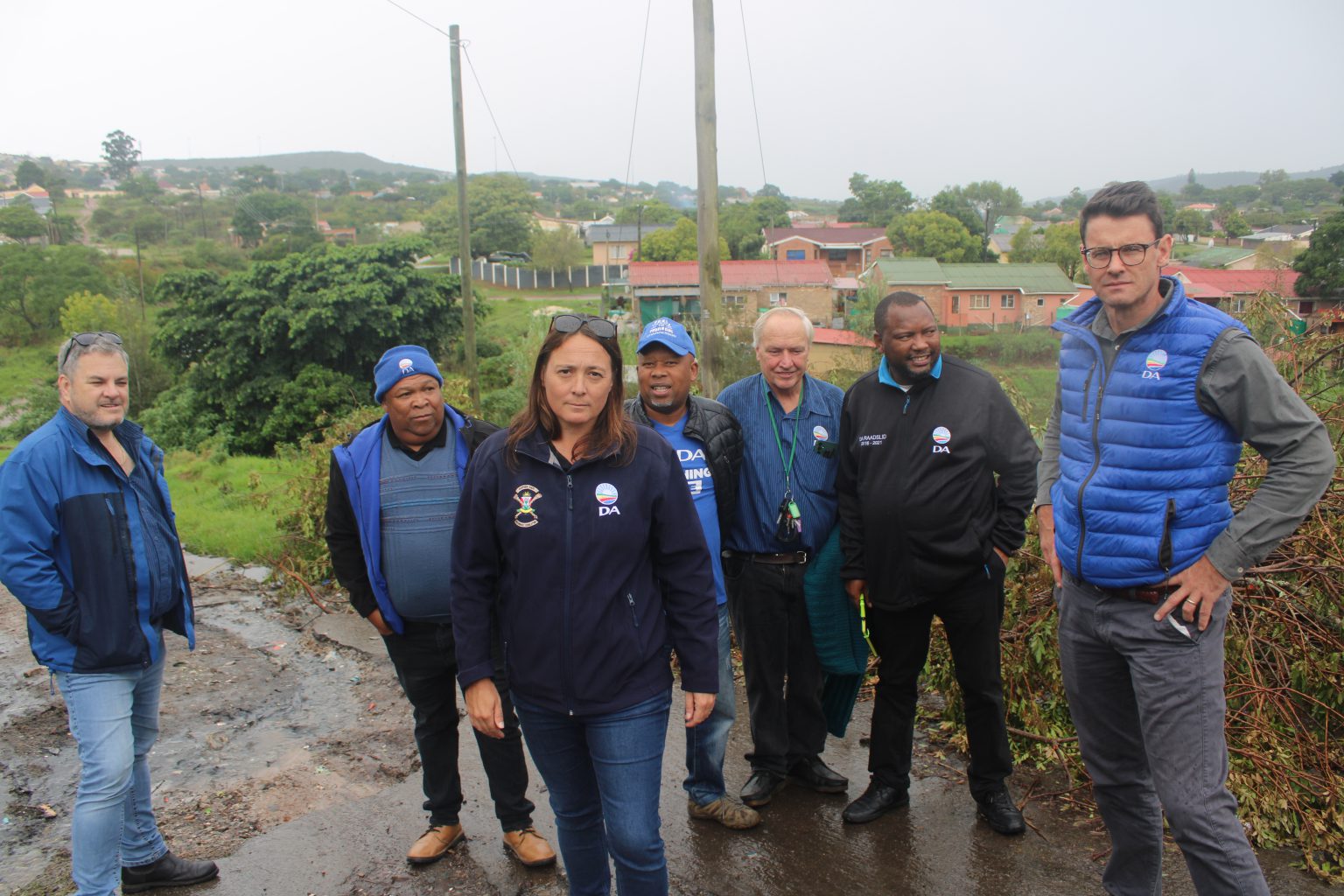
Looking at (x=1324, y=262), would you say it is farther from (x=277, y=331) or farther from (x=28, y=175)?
(x=28, y=175)

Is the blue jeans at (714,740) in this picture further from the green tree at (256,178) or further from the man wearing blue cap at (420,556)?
the green tree at (256,178)

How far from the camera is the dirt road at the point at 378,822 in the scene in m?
3.23

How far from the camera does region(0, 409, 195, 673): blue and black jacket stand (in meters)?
2.88

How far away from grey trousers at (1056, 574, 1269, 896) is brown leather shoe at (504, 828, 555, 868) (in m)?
1.93

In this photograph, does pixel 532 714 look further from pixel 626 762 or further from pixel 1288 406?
pixel 1288 406

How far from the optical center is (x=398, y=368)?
3270mm

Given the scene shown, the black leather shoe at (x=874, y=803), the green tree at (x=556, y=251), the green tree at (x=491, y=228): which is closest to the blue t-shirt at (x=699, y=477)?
the black leather shoe at (x=874, y=803)

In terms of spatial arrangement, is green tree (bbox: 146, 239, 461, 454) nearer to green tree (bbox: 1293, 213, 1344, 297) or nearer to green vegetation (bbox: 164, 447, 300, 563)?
green vegetation (bbox: 164, 447, 300, 563)

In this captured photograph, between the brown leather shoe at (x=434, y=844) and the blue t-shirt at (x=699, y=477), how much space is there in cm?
139

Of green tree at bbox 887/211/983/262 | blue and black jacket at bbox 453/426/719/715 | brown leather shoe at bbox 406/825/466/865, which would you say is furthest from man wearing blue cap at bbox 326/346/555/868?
green tree at bbox 887/211/983/262

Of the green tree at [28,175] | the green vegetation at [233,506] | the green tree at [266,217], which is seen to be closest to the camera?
the green vegetation at [233,506]

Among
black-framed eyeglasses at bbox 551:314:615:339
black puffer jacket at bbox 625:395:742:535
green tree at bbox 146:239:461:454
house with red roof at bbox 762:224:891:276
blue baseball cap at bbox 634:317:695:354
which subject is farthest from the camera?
house with red roof at bbox 762:224:891:276

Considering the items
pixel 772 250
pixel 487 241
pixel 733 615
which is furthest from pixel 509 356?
pixel 487 241

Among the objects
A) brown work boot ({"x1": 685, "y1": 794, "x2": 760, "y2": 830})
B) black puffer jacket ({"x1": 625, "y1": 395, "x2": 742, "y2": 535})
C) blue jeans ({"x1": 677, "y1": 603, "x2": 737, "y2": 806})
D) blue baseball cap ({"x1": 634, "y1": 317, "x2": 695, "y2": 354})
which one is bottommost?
brown work boot ({"x1": 685, "y1": 794, "x2": 760, "y2": 830})
